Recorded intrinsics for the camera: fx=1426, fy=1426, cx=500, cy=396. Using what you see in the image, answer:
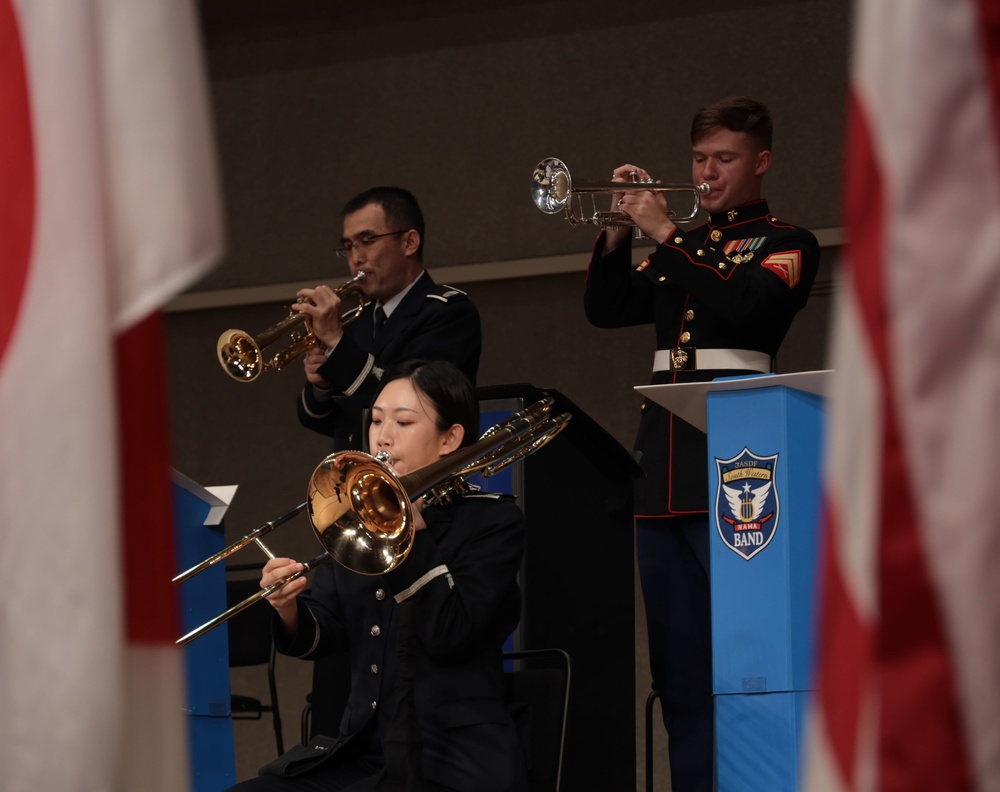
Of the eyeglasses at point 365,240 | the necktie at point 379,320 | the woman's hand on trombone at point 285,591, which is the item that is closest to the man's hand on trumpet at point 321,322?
the necktie at point 379,320

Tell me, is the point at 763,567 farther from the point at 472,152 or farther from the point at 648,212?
the point at 472,152

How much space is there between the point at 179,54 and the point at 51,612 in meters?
0.49

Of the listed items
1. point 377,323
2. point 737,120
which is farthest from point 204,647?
point 737,120

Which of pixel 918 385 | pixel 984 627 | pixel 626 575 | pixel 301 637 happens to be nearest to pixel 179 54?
pixel 918 385

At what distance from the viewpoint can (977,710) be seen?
0.91 metres

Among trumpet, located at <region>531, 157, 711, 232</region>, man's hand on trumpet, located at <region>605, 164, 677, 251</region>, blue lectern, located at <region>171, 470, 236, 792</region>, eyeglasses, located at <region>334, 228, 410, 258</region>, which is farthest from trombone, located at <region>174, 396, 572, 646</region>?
eyeglasses, located at <region>334, 228, 410, 258</region>

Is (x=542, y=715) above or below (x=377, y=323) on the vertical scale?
below

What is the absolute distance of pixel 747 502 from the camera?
2766mm

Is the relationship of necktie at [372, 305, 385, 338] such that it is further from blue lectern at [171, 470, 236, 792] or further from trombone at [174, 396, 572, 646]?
trombone at [174, 396, 572, 646]

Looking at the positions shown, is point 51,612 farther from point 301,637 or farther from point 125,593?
point 301,637

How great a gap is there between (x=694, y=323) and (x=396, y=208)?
1.22m

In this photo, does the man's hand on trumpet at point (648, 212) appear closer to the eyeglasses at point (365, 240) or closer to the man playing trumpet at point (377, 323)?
the man playing trumpet at point (377, 323)

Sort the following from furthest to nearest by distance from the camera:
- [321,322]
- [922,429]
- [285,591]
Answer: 1. [321,322]
2. [285,591]
3. [922,429]

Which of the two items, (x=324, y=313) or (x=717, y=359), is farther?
(x=324, y=313)
